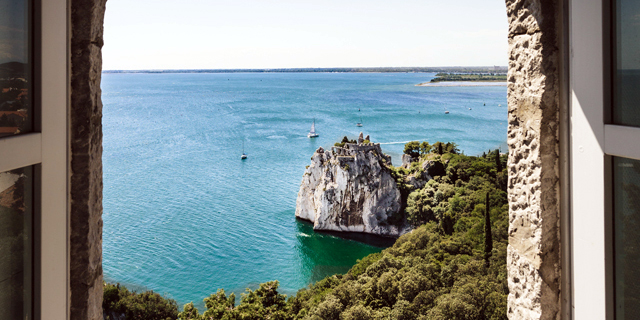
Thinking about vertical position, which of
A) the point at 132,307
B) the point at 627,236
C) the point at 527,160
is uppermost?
the point at 527,160

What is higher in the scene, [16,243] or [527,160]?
[527,160]

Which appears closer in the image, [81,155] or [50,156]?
[50,156]

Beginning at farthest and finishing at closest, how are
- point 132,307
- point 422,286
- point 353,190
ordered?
1. point 353,190
2. point 132,307
3. point 422,286

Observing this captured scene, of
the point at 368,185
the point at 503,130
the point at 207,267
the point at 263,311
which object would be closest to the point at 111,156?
the point at 207,267

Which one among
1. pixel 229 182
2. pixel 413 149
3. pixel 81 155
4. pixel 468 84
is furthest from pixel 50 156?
pixel 468 84

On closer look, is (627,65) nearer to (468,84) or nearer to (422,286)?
(422,286)

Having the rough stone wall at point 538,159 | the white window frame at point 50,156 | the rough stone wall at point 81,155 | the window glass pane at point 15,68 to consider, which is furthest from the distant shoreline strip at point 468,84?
the window glass pane at point 15,68

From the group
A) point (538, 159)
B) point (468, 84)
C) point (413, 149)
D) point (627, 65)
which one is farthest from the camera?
point (468, 84)

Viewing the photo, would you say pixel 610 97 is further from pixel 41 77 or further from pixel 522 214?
pixel 41 77
